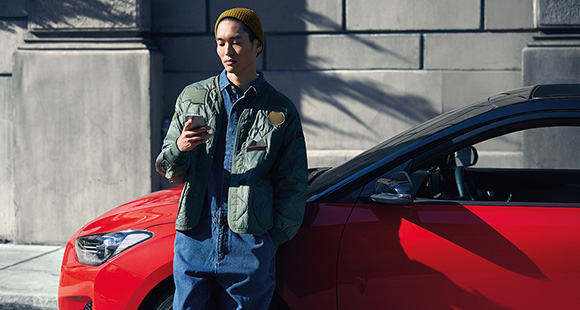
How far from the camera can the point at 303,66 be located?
7422 millimetres

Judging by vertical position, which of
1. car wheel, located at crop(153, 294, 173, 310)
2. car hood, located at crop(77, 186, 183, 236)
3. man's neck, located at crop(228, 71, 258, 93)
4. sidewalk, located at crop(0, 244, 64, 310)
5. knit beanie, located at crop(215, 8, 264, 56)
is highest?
knit beanie, located at crop(215, 8, 264, 56)

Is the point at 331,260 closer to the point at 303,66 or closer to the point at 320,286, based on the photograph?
the point at 320,286

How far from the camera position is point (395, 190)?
9.64 ft

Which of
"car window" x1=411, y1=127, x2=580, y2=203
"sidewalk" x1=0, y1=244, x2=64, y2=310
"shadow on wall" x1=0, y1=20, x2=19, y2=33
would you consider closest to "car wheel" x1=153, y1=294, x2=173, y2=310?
"car window" x1=411, y1=127, x2=580, y2=203

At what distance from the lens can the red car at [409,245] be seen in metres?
2.92

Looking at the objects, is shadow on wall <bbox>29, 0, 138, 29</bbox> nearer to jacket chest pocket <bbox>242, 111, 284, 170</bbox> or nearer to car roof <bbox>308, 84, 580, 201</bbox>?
car roof <bbox>308, 84, 580, 201</bbox>

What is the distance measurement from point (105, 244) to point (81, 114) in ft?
13.6

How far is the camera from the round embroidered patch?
2811 mm

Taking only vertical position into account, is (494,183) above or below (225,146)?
below

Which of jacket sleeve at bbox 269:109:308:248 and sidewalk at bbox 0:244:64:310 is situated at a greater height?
jacket sleeve at bbox 269:109:308:248

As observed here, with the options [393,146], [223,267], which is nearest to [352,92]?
[393,146]

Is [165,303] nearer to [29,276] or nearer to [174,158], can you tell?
[174,158]

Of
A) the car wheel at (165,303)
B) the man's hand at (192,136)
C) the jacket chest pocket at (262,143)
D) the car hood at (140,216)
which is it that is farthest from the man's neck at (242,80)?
the car wheel at (165,303)

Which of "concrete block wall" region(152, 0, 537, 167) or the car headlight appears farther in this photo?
"concrete block wall" region(152, 0, 537, 167)
